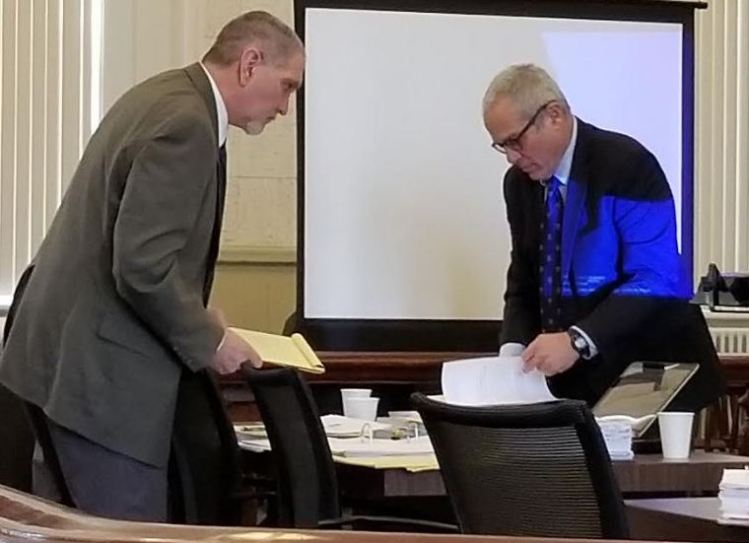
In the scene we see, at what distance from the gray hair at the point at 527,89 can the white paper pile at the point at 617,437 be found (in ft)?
3.27

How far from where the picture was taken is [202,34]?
525 cm

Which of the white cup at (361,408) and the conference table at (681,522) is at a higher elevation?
the white cup at (361,408)

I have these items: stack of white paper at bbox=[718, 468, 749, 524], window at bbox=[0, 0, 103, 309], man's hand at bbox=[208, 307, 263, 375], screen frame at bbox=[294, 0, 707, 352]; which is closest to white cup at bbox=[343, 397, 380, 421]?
man's hand at bbox=[208, 307, 263, 375]

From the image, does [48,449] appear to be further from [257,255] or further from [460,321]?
[257,255]

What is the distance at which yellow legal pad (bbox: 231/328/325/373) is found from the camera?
116 inches

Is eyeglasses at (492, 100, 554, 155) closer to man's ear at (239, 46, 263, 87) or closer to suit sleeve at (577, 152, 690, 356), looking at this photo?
suit sleeve at (577, 152, 690, 356)

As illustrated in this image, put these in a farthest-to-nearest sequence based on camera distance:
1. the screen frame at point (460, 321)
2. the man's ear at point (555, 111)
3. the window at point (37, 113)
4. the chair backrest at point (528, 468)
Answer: the window at point (37, 113) < the screen frame at point (460, 321) < the man's ear at point (555, 111) < the chair backrest at point (528, 468)

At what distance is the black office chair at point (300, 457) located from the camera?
2.68m

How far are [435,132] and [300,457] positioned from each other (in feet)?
7.39

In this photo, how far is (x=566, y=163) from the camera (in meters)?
3.37

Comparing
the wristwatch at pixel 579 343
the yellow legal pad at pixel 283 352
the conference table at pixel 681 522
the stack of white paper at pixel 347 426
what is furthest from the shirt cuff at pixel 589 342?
the conference table at pixel 681 522

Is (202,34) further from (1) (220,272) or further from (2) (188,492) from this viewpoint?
(2) (188,492)

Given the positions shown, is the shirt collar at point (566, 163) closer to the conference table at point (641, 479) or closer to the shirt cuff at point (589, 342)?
the shirt cuff at point (589, 342)

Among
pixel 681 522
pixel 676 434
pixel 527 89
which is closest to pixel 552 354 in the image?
pixel 676 434
